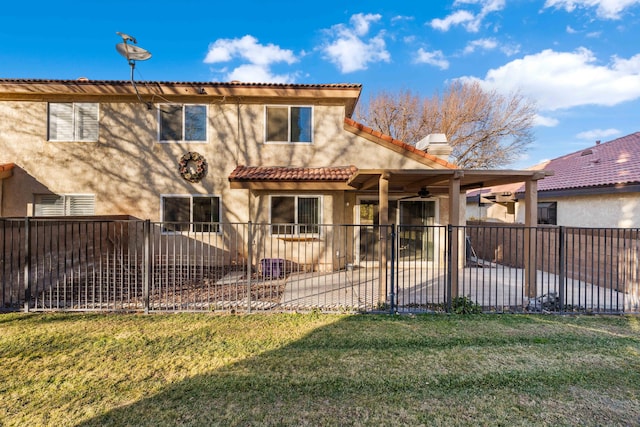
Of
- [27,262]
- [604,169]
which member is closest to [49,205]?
[27,262]

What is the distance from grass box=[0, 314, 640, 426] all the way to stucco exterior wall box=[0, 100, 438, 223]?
527cm

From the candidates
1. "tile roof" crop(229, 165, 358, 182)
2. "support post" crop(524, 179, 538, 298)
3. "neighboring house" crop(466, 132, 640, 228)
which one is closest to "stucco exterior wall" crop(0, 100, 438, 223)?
"tile roof" crop(229, 165, 358, 182)

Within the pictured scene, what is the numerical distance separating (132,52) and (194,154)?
10.7ft

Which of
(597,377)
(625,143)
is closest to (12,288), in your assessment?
(597,377)

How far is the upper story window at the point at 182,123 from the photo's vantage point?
32.7 feet

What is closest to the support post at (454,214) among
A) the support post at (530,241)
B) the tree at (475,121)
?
the support post at (530,241)

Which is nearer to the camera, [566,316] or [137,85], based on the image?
[566,316]

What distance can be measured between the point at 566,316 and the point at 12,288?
36.3 feet

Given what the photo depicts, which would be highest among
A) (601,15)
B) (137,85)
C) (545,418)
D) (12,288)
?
(601,15)

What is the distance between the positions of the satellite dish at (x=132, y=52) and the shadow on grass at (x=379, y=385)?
29.7ft

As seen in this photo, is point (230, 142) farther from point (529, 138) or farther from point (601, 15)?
point (529, 138)

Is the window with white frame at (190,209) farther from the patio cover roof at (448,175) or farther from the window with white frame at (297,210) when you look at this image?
the patio cover roof at (448,175)

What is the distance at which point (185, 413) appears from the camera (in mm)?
2859

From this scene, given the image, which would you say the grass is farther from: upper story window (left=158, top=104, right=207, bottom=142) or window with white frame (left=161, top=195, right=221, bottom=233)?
upper story window (left=158, top=104, right=207, bottom=142)
